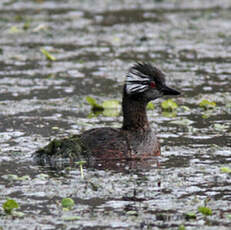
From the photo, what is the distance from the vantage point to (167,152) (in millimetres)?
11812

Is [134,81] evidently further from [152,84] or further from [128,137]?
[128,137]

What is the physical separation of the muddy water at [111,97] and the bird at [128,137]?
276 millimetres

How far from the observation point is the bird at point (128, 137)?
36.5ft

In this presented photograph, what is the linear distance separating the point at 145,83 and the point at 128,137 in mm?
966

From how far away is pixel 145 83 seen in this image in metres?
11.8

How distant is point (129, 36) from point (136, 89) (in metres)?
10.3

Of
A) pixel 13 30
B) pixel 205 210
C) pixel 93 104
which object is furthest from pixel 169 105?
pixel 13 30

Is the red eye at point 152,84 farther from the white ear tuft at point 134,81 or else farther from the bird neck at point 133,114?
the bird neck at point 133,114

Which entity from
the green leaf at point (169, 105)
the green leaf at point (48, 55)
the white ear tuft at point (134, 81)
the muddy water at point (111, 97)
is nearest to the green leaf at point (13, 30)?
the muddy water at point (111, 97)

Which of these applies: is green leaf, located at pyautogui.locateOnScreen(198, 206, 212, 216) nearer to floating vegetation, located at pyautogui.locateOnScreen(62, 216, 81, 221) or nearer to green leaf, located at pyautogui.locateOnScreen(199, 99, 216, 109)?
floating vegetation, located at pyautogui.locateOnScreen(62, 216, 81, 221)

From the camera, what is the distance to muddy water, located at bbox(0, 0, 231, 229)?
8977 mm

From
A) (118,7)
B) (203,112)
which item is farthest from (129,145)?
(118,7)

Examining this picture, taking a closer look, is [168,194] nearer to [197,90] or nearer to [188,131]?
[188,131]

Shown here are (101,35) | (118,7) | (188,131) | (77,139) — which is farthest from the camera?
(118,7)
